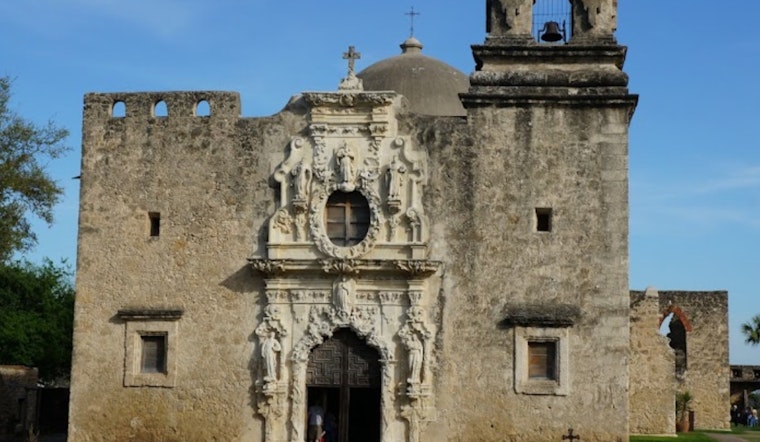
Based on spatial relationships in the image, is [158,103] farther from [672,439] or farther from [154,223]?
[672,439]

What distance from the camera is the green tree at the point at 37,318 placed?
128ft

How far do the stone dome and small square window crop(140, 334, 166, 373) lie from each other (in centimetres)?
793

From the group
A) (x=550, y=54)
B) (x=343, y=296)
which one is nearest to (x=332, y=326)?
(x=343, y=296)

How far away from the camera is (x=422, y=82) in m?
26.5

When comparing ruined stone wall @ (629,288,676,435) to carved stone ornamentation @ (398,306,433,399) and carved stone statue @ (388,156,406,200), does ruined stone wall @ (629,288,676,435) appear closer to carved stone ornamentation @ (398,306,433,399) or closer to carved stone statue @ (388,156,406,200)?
carved stone ornamentation @ (398,306,433,399)

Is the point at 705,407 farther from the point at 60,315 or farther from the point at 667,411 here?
the point at 60,315

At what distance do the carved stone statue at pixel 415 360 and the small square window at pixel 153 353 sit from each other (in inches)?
171

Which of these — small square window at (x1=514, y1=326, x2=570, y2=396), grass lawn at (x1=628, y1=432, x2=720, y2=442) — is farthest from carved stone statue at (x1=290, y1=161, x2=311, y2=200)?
grass lawn at (x1=628, y1=432, x2=720, y2=442)

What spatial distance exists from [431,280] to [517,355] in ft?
6.15

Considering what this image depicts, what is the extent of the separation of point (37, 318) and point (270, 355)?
2241 cm

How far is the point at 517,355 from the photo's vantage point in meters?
19.9

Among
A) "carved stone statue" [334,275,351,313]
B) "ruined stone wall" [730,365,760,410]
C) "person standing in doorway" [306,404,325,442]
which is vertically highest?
"carved stone statue" [334,275,351,313]

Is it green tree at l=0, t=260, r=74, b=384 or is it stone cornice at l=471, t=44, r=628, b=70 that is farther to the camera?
green tree at l=0, t=260, r=74, b=384

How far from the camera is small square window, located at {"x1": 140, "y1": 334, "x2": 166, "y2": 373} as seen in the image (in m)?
20.9
